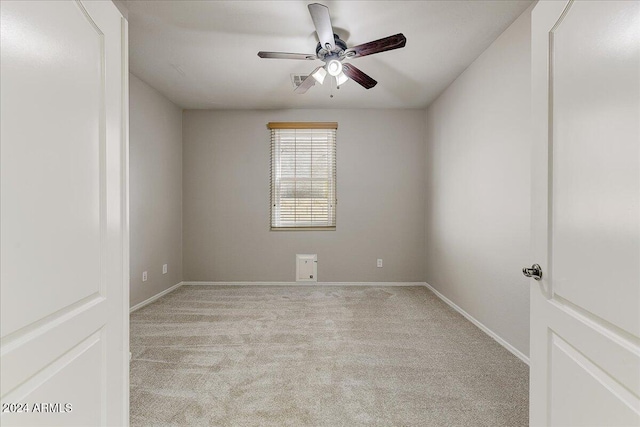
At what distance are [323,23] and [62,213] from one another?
196 cm

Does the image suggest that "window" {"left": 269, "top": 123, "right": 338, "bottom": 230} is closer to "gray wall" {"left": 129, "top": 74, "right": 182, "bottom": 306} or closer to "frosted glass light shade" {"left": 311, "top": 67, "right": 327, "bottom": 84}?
"gray wall" {"left": 129, "top": 74, "right": 182, "bottom": 306}

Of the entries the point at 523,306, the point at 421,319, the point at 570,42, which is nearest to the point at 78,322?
the point at 570,42

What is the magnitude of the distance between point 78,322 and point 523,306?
2649 millimetres

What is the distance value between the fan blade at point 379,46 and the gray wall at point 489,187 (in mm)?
992

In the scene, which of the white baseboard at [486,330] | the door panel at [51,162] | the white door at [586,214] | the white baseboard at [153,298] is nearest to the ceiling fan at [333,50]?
the white door at [586,214]

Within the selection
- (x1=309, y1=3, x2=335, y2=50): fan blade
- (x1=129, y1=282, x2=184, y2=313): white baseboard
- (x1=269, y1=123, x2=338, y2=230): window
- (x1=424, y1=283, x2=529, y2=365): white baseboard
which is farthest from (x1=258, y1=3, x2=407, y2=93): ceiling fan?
(x1=129, y1=282, x2=184, y2=313): white baseboard

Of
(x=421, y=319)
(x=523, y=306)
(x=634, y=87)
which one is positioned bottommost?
(x=421, y=319)

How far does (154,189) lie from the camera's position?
3830mm

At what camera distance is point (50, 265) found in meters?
0.81

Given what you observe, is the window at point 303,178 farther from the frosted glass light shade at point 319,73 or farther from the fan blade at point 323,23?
the fan blade at point 323,23

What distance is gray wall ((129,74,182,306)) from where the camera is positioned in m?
3.42

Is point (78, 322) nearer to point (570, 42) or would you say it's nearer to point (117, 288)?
point (117, 288)

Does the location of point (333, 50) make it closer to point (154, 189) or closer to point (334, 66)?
point (334, 66)

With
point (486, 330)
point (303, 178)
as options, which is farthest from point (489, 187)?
point (303, 178)
